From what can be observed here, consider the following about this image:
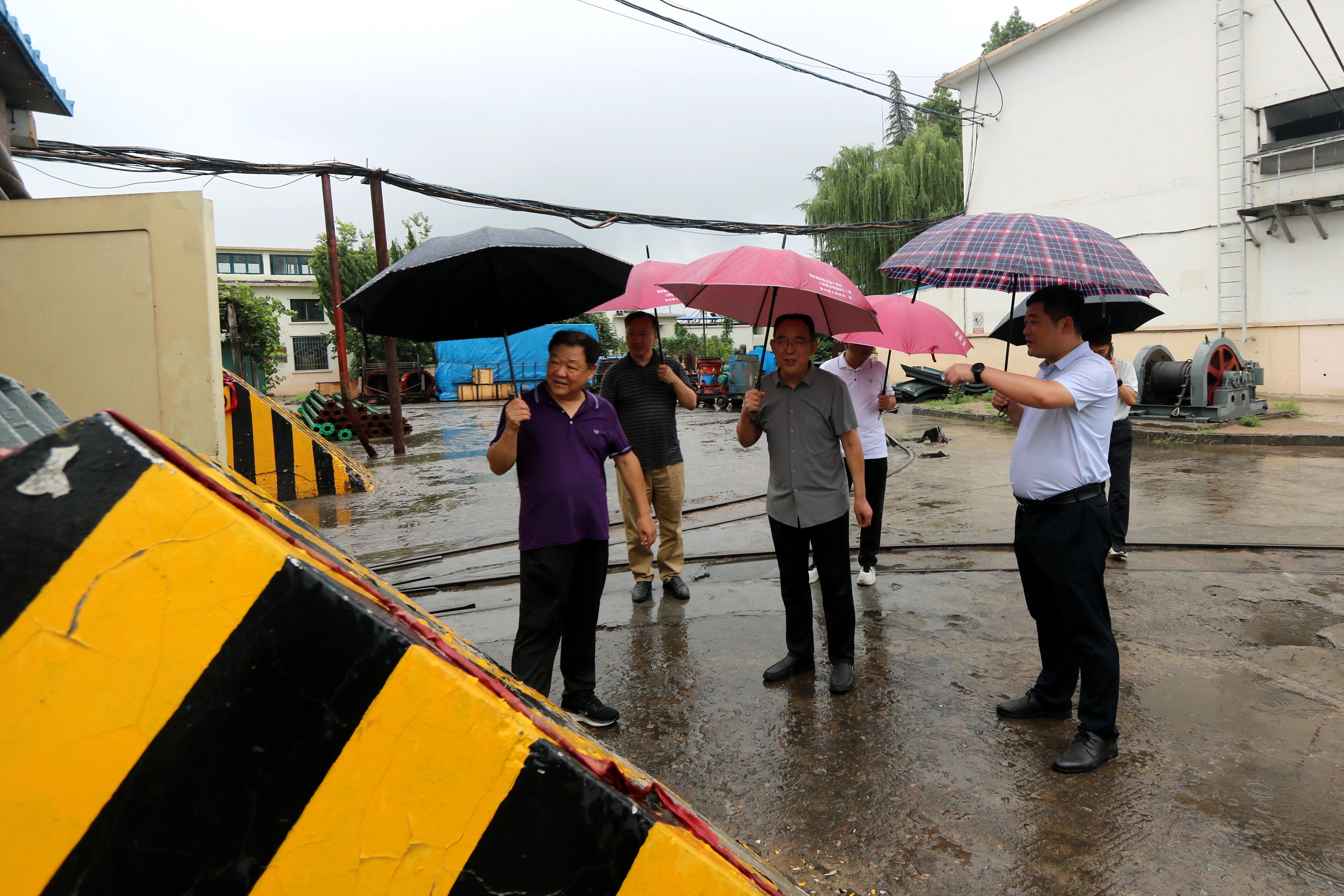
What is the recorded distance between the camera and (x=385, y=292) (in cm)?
344

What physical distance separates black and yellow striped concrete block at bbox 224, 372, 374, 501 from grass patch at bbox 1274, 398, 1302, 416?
1502cm

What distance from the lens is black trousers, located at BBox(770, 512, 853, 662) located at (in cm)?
385

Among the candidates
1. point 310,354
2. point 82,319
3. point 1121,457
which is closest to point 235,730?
point 82,319

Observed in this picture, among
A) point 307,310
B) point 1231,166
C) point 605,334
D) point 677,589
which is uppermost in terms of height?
point 307,310

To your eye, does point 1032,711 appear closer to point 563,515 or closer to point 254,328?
point 563,515

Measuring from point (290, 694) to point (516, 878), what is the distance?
1.46ft

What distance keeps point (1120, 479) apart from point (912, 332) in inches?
→ 77.2

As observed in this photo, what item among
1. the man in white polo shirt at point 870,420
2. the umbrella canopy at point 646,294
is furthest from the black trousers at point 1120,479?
the umbrella canopy at point 646,294

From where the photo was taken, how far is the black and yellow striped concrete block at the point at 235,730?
106 cm

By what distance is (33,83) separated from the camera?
484cm

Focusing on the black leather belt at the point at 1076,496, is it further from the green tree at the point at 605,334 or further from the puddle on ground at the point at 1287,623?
the green tree at the point at 605,334

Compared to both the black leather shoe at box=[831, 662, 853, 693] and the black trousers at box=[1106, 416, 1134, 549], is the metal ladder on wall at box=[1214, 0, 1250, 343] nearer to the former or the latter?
the black trousers at box=[1106, 416, 1134, 549]

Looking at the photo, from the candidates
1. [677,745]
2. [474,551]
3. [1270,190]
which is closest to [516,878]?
[677,745]

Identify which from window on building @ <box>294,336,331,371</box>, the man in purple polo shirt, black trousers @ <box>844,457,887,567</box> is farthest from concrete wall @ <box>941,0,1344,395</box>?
window on building @ <box>294,336,331,371</box>
